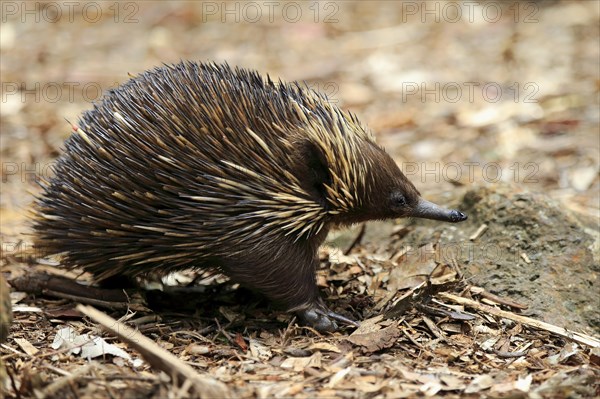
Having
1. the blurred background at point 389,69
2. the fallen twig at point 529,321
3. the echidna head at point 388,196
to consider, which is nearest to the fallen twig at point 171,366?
the echidna head at point 388,196

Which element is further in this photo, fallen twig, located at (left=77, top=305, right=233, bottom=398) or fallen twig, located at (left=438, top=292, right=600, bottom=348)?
fallen twig, located at (left=438, top=292, right=600, bottom=348)

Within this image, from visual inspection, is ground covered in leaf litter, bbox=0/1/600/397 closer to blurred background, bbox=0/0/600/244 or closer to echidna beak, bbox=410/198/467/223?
blurred background, bbox=0/0/600/244

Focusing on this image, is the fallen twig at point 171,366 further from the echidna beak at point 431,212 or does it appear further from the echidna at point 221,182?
the echidna beak at point 431,212

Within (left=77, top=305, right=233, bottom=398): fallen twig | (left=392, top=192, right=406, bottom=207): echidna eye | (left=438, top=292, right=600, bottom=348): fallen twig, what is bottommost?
(left=438, top=292, right=600, bottom=348): fallen twig

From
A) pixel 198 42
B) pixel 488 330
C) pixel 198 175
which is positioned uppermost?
pixel 198 42

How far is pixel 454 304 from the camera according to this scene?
589 cm

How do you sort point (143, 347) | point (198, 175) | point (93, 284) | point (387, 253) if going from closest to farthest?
point (143, 347) < point (198, 175) < point (93, 284) < point (387, 253)

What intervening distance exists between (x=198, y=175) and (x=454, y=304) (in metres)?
2.17

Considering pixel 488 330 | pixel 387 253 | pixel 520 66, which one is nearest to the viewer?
pixel 488 330

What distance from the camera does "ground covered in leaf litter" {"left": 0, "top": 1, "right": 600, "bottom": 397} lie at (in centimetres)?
481

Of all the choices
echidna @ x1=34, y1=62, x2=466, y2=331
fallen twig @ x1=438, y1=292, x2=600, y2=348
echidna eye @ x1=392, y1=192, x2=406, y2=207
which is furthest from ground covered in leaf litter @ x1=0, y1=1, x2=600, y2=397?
echidna eye @ x1=392, y1=192, x2=406, y2=207

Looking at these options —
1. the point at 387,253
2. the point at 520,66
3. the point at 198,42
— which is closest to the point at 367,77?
the point at 520,66

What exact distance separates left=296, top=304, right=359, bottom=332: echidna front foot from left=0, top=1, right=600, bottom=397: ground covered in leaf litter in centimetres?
11

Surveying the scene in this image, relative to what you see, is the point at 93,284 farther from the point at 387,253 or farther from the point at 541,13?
the point at 541,13
